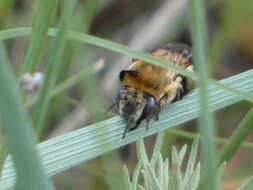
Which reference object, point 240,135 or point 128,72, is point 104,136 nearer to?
point 240,135

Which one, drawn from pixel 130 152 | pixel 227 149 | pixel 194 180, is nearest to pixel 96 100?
pixel 194 180

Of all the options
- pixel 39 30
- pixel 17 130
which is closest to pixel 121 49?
pixel 39 30

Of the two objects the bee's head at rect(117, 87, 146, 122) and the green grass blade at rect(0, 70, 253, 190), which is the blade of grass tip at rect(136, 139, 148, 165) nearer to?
the green grass blade at rect(0, 70, 253, 190)

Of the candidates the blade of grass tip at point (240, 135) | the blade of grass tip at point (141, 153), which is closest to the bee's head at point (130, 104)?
the blade of grass tip at point (141, 153)

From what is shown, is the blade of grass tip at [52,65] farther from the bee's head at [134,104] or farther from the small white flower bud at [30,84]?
the bee's head at [134,104]

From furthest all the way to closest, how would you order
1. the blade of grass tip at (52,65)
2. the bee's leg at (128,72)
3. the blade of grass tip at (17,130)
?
the bee's leg at (128,72) < the blade of grass tip at (52,65) < the blade of grass tip at (17,130)

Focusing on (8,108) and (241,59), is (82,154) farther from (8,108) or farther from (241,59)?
(241,59)

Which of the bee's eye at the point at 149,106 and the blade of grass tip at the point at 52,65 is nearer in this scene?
the blade of grass tip at the point at 52,65
